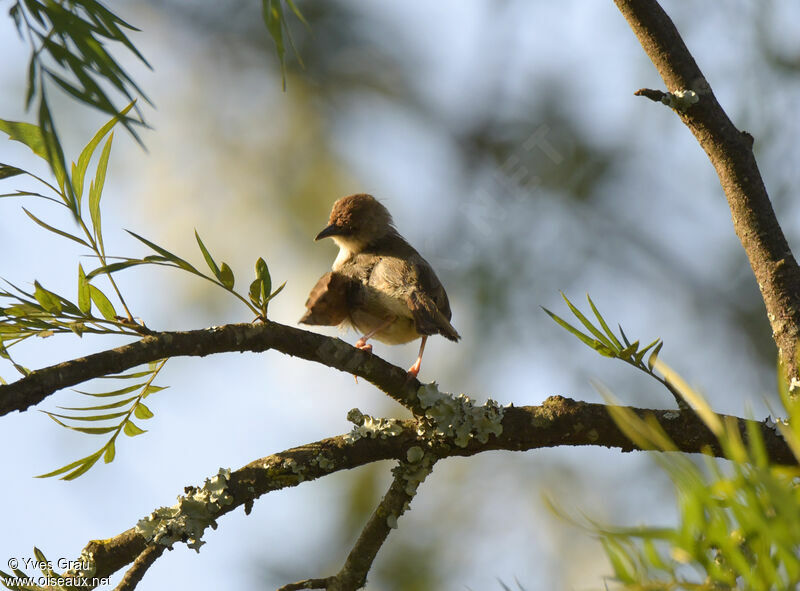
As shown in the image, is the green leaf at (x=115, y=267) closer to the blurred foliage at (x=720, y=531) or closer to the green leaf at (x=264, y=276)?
the green leaf at (x=264, y=276)

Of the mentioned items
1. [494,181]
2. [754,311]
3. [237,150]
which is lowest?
[754,311]

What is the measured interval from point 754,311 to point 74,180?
3738 millimetres

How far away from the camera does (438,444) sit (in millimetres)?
1598

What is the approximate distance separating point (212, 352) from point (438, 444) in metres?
0.51

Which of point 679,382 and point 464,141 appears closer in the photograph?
point 679,382

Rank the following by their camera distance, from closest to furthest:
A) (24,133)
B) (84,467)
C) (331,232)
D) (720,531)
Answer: (720,531) → (24,133) → (84,467) → (331,232)

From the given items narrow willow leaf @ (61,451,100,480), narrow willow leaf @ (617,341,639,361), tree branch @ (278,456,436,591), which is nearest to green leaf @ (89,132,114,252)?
narrow willow leaf @ (61,451,100,480)

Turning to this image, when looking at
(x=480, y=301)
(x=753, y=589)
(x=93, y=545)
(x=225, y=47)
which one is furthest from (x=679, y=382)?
(x=225, y=47)

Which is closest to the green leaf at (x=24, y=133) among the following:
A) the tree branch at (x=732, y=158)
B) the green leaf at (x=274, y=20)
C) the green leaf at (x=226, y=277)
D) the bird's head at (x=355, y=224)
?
the green leaf at (x=226, y=277)

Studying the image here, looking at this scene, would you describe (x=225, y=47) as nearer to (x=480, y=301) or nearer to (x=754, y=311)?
(x=480, y=301)

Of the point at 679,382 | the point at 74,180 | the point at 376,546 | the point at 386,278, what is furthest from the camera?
the point at 386,278

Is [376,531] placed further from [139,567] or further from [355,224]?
[355,224]

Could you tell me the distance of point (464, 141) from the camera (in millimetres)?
4445

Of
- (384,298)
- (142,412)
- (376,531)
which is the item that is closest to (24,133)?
(142,412)
